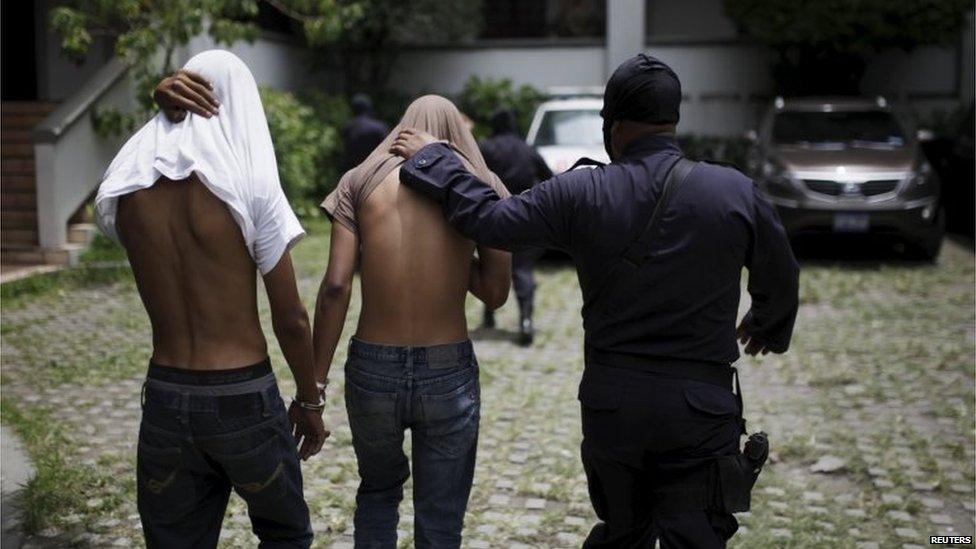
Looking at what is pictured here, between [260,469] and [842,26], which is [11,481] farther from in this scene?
[842,26]

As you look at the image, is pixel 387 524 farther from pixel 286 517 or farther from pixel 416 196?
pixel 416 196

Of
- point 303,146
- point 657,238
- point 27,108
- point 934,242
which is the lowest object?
point 934,242

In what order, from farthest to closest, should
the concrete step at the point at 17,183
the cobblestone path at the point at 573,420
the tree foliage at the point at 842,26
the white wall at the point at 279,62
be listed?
the tree foliage at the point at 842,26
the white wall at the point at 279,62
the concrete step at the point at 17,183
the cobblestone path at the point at 573,420

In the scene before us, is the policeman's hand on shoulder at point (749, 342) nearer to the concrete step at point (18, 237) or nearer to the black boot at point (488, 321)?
the black boot at point (488, 321)

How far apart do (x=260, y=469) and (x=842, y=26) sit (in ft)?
55.5

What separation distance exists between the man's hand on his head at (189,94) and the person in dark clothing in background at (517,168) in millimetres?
6104

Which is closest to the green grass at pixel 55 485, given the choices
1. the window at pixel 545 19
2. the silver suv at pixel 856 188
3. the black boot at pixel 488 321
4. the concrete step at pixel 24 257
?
the black boot at pixel 488 321

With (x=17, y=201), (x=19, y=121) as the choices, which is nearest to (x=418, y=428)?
(x=17, y=201)

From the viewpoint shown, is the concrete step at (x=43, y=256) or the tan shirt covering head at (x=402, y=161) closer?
the tan shirt covering head at (x=402, y=161)

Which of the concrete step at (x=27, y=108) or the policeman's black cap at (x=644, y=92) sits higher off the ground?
the policeman's black cap at (x=644, y=92)

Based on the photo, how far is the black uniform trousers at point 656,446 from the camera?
3445mm

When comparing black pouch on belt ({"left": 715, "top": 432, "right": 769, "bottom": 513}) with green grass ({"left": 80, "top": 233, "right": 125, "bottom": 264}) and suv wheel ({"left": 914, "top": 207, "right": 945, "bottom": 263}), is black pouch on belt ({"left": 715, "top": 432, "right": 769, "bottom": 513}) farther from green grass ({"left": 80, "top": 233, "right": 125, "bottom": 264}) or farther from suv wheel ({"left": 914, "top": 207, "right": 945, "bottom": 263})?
suv wheel ({"left": 914, "top": 207, "right": 945, "bottom": 263})

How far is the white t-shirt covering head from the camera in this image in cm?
324

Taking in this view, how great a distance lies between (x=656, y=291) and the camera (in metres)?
3.45
